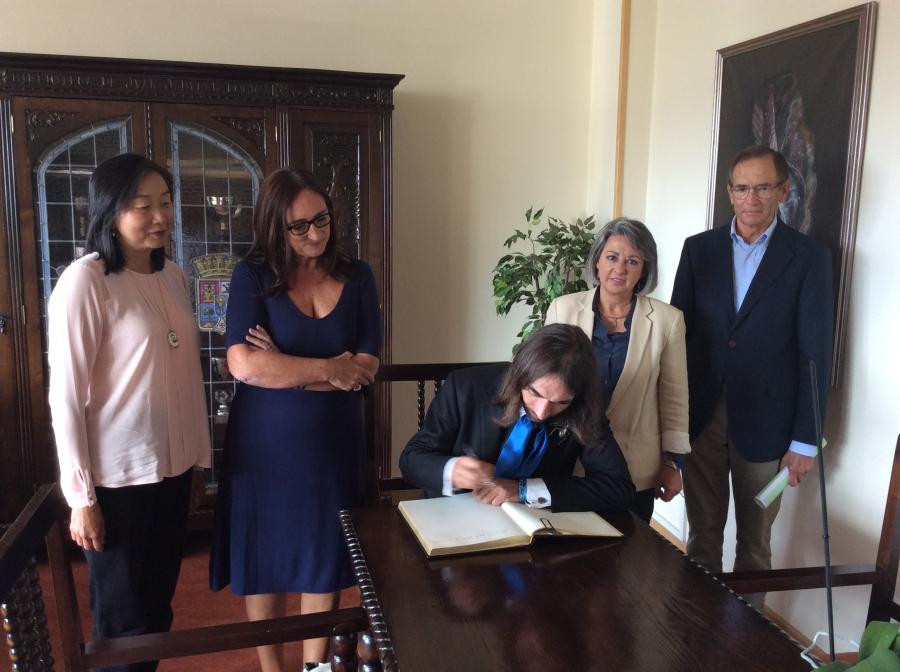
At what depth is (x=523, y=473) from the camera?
1603 millimetres

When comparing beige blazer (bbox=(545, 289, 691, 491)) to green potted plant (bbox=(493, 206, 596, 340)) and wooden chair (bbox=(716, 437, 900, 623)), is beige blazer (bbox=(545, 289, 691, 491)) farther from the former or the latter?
green potted plant (bbox=(493, 206, 596, 340))

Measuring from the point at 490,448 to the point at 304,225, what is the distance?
697 mm

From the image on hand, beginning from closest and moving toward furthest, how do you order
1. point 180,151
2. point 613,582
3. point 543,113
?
1. point 613,582
2. point 180,151
3. point 543,113

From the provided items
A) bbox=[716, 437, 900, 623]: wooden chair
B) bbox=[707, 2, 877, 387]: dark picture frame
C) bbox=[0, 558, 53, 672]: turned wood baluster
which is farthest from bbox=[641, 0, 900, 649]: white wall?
bbox=[0, 558, 53, 672]: turned wood baluster

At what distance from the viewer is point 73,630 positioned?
1.19 m

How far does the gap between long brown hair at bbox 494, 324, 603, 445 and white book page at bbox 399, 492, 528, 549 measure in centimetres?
23

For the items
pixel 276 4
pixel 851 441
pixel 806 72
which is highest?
pixel 276 4

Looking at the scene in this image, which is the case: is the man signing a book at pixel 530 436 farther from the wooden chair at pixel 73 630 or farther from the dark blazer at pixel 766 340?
the dark blazer at pixel 766 340

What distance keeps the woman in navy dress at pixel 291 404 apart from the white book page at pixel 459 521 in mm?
403

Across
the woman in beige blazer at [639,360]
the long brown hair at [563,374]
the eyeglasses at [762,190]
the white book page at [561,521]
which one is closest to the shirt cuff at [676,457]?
the woman in beige blazer at [639,360]

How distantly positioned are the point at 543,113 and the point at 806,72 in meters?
1.53

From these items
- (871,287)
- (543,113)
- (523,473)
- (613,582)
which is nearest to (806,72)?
(871,287)

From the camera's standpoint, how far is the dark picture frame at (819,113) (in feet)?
7.32

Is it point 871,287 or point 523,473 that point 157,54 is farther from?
point 871,287
